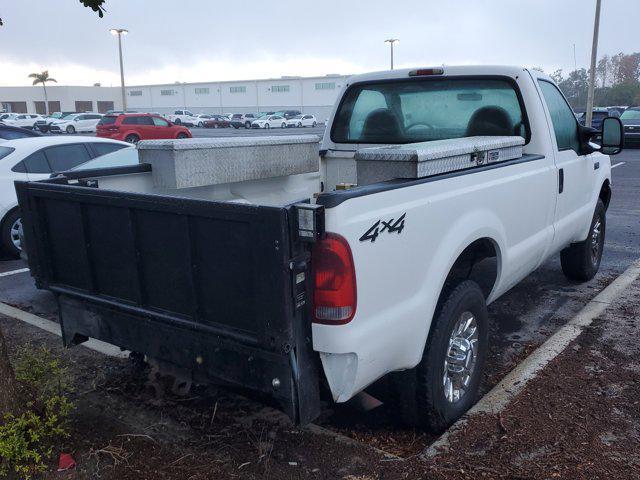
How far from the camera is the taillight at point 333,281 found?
2.65 m

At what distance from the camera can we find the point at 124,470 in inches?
127

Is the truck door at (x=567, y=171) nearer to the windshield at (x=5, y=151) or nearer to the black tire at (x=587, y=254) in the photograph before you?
the black tire at (x=587, y=254)

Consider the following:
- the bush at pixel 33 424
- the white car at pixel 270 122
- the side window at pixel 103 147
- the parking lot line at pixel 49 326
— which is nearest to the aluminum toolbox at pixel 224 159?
the bush at pixel 33 424

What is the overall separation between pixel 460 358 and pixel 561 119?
2.62m

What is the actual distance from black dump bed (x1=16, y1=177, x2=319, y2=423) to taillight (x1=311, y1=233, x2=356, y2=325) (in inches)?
2.2

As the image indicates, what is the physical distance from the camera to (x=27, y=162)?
8539 millimetres

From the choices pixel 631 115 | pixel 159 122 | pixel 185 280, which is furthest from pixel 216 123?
pixel 185 280

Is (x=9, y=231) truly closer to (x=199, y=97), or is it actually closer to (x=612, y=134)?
(x=612, y=134)

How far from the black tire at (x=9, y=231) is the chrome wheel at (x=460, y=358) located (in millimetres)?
6590

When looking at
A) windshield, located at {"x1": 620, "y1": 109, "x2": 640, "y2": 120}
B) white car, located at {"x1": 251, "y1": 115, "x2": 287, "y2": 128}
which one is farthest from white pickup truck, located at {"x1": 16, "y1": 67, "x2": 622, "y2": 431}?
white car, located at {"x1": 251, "y1": 115, "x2": 287, "y2": 128}

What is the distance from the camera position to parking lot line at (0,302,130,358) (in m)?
4.91

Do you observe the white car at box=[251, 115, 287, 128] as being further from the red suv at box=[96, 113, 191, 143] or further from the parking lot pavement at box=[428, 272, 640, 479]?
the parking lot pavement at box=[428, 272, 640, 479]

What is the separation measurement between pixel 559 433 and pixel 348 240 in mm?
1862

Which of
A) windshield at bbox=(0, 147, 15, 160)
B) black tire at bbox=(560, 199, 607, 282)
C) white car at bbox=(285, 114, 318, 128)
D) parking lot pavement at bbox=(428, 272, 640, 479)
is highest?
windshield at bbox=(0, 147, 15, 160)
